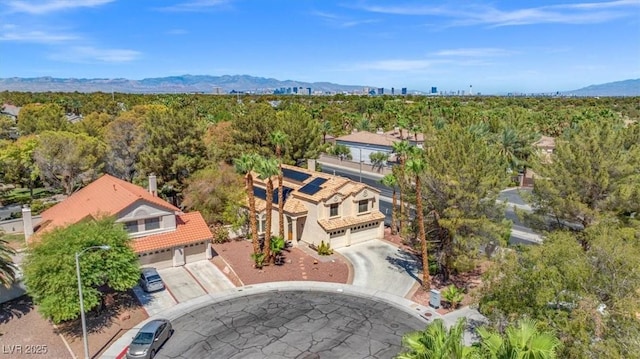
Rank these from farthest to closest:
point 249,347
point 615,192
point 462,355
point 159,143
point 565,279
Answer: point 159,143, point 615,192, point 249,347, point 565,279, point 462,355

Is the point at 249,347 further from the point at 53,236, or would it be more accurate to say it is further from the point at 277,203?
the point at 277,203

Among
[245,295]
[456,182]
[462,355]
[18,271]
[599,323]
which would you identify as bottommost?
[245,295]

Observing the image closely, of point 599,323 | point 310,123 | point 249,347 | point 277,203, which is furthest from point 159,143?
point 599,323

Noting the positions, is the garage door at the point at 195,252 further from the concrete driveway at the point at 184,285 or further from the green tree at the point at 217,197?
the green tree at the point at 217,197

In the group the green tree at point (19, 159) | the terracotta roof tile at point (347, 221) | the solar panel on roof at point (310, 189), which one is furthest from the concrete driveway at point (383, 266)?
the green tree at point (19, 159)

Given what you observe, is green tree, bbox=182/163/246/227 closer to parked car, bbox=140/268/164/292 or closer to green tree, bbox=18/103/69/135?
parked car, bbox=140/268/164/292

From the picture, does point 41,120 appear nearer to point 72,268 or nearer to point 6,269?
point 6,269

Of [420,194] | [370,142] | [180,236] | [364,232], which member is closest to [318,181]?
[364,232]
